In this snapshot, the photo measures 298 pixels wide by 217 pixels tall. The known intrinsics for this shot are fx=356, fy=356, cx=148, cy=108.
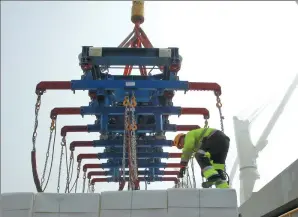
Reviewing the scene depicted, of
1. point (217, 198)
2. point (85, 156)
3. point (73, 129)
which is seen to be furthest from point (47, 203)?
point (85, 156)

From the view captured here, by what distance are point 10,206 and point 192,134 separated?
9.00ft

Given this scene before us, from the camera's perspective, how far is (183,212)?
364 cm

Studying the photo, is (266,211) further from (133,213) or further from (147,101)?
(147,101)

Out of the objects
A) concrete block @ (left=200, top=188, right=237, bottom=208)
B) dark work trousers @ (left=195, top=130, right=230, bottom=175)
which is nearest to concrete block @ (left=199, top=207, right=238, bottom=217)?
concrete block @ (left=200, top=188, right=237, bottom=208)

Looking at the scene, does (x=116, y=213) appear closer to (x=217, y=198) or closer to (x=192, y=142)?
(x=217, y=198)

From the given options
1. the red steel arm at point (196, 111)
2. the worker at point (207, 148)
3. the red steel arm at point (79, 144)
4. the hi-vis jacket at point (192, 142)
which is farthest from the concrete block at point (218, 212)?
the red steel arm at point (79, 144)

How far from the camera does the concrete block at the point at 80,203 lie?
367cm

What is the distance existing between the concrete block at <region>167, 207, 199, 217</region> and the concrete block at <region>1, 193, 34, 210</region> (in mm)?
1443

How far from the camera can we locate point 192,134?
5355 millimetres

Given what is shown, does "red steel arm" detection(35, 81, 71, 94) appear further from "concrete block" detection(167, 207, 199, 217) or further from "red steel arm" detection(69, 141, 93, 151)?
"concrete block" detection(167, 207, 199, 217)

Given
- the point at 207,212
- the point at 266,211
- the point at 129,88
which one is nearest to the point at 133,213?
the point at 207,212

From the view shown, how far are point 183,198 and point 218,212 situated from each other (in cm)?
38

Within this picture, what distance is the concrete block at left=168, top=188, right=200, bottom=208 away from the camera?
12.0 feet

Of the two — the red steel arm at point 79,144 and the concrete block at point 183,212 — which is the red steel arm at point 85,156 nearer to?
the red steel arm at point 79,144
